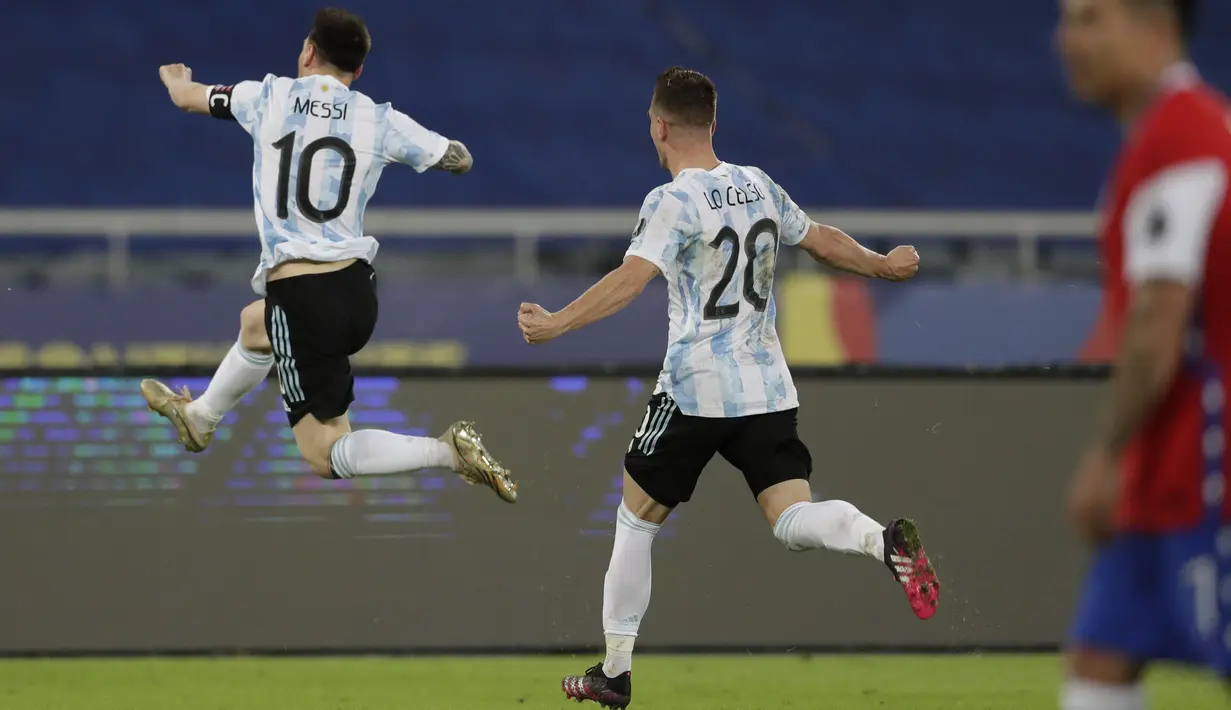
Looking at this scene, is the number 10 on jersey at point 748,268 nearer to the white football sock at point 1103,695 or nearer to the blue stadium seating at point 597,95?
the white football sock at point 1103,695

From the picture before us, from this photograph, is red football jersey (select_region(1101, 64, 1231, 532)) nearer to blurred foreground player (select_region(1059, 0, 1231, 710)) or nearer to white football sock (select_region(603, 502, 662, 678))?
blurred foreground player (select_region(1059, 0, 1231, 710))

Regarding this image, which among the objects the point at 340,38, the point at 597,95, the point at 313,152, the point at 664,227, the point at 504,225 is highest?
the point at 597,95

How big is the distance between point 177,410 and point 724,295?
212 centimetres

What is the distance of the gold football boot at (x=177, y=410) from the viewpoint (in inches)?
230

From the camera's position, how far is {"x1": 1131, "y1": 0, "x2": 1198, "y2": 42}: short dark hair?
247cm

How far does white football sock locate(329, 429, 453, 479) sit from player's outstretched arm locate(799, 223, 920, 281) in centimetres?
144

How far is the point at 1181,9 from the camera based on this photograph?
8.14 ft

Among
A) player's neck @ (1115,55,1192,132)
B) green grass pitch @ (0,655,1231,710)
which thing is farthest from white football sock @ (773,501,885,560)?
player's neck @ (1115,55,1192,132)

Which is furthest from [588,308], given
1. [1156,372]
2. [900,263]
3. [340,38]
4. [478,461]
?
[1156,372]

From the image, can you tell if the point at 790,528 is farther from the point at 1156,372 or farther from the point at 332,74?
the point at 1156,372

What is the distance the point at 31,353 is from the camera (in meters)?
9.27

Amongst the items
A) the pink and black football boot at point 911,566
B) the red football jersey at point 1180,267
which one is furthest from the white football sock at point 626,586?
the red football jersey at point 1180,267

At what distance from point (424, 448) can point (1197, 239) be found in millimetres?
3600

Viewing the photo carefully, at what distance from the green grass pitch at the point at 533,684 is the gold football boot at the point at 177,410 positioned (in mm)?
932
